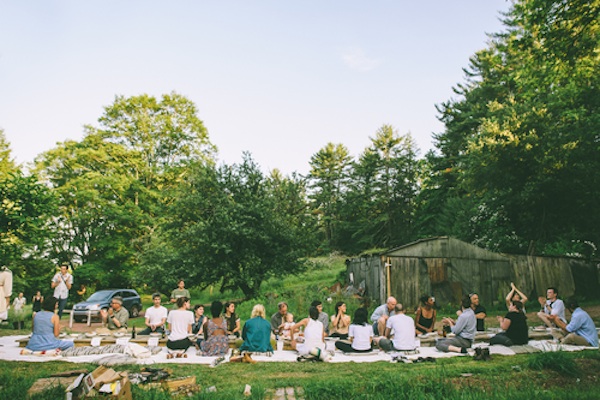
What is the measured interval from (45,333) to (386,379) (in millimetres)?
7290

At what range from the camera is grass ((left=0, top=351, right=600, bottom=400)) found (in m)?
5.46

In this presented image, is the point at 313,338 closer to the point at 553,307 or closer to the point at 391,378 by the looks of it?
the point at 391,378

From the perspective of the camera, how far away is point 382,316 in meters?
10.7

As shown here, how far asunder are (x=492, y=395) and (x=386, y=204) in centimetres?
4098

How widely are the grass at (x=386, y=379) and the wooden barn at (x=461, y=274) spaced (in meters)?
10.8

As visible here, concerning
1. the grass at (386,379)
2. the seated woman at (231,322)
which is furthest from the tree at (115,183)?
the grass at (386,379)

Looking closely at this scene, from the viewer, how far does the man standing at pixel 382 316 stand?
10.5m

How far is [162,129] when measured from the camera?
31.9 m

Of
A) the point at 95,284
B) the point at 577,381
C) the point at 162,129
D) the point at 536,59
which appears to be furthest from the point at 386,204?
the point at 577,381

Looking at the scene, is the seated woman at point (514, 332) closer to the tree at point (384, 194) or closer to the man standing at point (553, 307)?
the man standing at point (553, 307)

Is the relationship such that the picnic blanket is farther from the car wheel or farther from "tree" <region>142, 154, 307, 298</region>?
the car wheel

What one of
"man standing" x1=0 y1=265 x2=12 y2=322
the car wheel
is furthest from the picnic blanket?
the car wheel

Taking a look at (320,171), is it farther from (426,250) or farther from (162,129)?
(426,250)

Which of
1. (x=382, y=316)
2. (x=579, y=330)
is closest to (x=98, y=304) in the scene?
(x=382, y=316)
